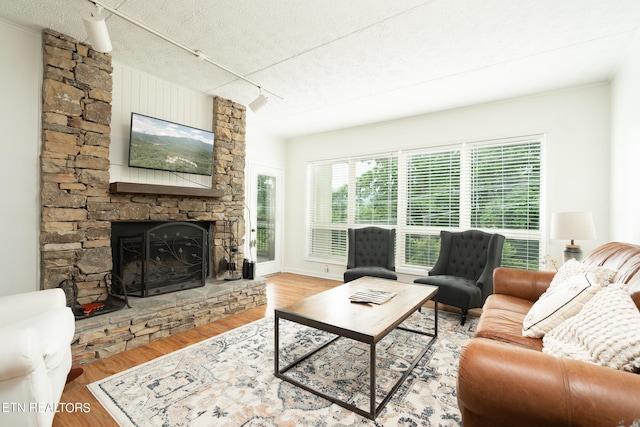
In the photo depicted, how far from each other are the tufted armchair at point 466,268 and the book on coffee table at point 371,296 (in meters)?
0.99

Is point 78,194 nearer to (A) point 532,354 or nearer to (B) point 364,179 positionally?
(A) point 532,354

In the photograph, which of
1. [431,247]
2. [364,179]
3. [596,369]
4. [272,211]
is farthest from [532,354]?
[272,211]

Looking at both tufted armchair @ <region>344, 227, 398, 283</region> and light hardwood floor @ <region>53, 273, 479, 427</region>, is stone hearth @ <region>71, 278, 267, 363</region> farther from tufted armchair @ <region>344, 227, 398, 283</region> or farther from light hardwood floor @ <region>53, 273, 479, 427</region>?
tufted armchair @ <region>344, 227, 398, 283</region>

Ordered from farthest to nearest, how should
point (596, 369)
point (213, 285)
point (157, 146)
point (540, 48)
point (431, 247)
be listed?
Result: point (431, 247), point (213, 285), point (157, 146), point (540, 48), point (596, 369)

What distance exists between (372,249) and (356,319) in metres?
2.53

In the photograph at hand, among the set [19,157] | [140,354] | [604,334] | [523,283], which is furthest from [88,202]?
[523,283]

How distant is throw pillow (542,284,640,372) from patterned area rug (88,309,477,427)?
0.77m

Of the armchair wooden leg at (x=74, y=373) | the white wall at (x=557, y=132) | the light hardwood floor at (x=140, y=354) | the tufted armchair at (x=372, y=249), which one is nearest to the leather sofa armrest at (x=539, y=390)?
the light hardwood floor at (x=140, y=354)

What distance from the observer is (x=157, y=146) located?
3.42 meters

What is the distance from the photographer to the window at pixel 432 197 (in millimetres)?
3936

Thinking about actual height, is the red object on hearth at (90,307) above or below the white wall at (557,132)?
below

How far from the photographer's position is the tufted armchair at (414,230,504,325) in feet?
10.6

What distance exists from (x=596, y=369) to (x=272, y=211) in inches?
207

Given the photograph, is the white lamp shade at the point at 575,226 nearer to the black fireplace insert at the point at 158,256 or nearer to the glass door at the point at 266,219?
the black fireplace insert at the point at 158,256
